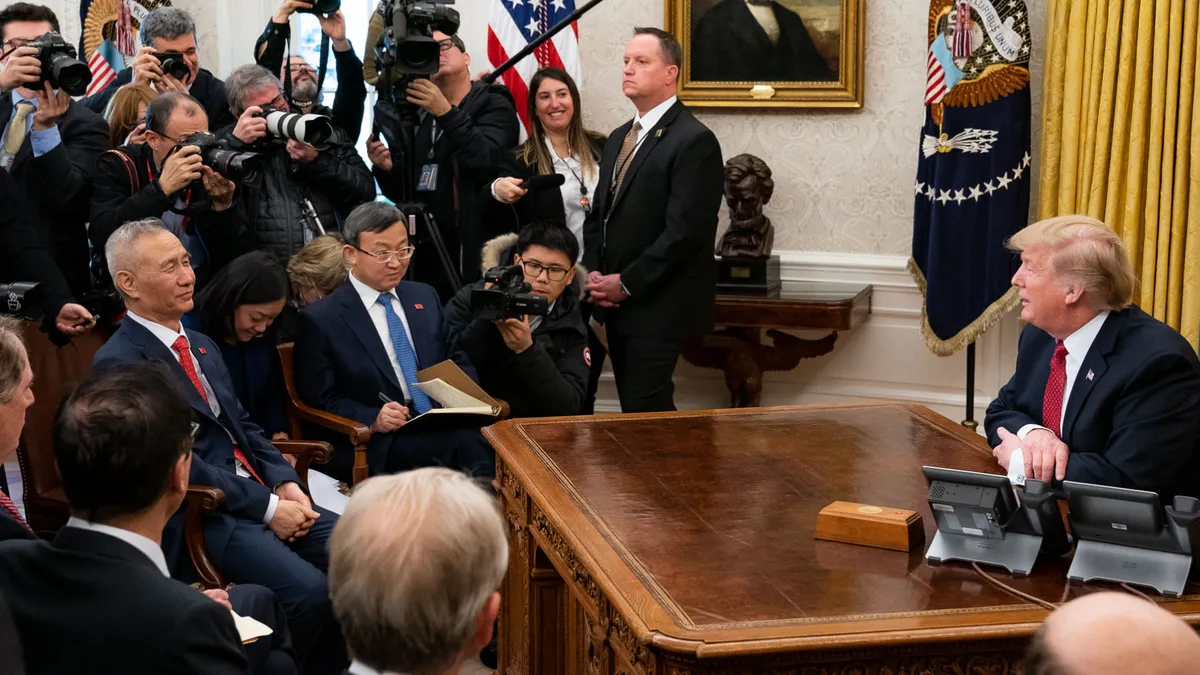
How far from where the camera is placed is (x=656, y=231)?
495cm

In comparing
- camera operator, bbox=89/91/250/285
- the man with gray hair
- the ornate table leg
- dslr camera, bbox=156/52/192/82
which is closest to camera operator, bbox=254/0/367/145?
dslr camera, bbox=156/52/192/82

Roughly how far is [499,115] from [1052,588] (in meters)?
3.59

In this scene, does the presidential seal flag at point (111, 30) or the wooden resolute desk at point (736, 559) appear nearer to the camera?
the wooden resolute desk at point (736, 559)

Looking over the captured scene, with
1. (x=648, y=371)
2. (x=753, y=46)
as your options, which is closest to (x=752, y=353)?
(x=648, y=371)

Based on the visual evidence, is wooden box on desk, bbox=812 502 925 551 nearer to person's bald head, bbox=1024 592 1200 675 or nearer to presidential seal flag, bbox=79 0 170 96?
person's bald head, bbox=1024 592 1200 675

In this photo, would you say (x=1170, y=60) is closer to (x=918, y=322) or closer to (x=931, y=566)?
(x=918, y=322)

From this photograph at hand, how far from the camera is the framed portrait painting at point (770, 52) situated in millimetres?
5953

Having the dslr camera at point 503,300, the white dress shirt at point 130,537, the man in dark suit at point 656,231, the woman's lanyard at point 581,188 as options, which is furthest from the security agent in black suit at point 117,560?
the woman's lanyard at point 581,188

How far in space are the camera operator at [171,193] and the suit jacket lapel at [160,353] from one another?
2.94 feet

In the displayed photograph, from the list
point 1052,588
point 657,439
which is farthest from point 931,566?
point 657,439

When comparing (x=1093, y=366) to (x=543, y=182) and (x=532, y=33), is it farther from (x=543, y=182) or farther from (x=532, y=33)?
(x=532, y=33)

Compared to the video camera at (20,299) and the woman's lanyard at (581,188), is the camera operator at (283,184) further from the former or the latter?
the video camera at (20,299)

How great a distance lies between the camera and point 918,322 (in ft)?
19.8

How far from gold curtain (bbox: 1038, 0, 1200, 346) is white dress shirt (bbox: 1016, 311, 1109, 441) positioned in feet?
7.24
